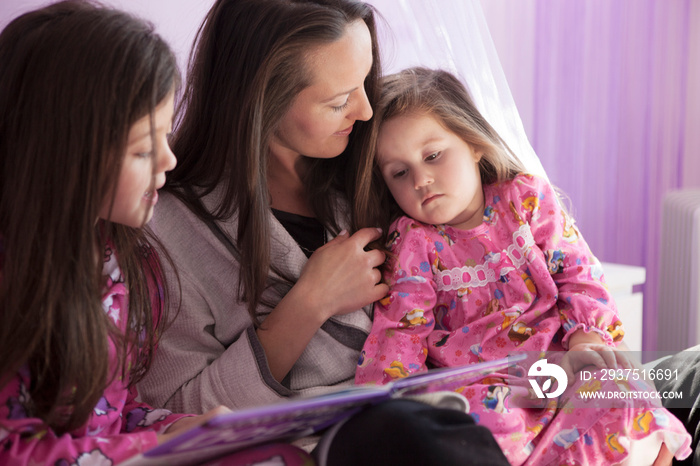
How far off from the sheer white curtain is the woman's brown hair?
38 cm

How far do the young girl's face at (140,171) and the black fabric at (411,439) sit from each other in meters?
0.37

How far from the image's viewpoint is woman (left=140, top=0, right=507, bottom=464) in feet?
3.86

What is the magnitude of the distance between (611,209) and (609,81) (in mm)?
449

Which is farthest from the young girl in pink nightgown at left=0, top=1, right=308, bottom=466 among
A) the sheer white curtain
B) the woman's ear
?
the sheer white curtain

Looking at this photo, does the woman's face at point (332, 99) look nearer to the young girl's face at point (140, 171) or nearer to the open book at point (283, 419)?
the young girl's face at point (140, 171)

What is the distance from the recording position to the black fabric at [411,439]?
0.79 metres

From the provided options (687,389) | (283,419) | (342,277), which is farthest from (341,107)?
(687,389)

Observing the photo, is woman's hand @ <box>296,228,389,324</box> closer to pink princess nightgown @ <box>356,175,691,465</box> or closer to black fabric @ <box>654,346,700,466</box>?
pink princess nightgown @ <box>356,175,691,465</box>

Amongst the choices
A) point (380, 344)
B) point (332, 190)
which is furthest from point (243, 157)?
point (380, 344)

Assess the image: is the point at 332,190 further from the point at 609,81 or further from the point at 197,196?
the point at 609,81

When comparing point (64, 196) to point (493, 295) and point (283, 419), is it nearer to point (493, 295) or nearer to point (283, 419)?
point (283, 419)

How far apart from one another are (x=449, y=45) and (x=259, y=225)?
29.0 inches

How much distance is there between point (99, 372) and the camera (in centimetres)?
88

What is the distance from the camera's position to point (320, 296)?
3.94 feet
